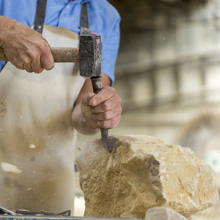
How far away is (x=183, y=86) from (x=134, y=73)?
76 cm

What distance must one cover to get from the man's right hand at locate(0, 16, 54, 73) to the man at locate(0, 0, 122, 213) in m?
0.34

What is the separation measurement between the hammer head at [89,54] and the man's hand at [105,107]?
15 centimetres

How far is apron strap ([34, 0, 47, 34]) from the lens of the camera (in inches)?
68.9

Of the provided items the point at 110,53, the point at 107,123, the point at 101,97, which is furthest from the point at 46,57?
the point at 110,53

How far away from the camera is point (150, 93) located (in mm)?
4973

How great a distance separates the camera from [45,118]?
1803 mm

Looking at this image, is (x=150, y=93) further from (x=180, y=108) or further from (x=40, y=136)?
(x=40, y=136)

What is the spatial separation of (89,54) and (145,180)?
521mm

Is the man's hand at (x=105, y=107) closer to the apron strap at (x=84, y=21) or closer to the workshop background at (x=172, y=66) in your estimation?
the apron strap at (x=84, y=21)

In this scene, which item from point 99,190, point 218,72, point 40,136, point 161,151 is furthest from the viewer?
Result: point 218,72

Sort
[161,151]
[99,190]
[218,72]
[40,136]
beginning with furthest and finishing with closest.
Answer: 1. [218,72]
2. [40,136]
3. [99,190]
4. [161,151]

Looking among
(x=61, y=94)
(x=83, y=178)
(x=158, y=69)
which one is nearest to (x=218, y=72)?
(x=158, y=69)

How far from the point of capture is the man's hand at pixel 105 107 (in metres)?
1.44

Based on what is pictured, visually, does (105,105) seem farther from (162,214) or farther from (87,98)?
(162,214)
